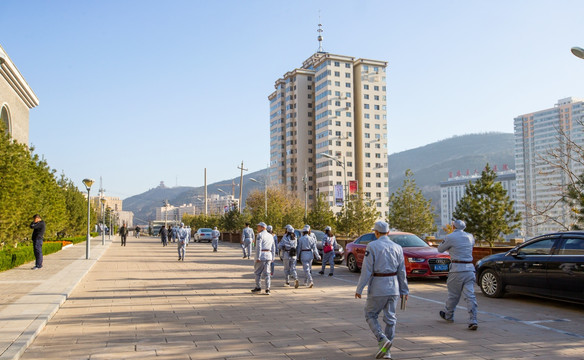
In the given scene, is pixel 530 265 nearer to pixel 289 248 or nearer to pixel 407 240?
pixel 407 240

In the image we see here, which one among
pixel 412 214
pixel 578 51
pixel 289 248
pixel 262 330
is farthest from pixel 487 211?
pixel 262 330

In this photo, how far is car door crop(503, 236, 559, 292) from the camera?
10.3m

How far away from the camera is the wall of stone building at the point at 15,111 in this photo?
28256mm

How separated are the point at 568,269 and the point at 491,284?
7.15 ft

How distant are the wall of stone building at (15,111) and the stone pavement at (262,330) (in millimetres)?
20779

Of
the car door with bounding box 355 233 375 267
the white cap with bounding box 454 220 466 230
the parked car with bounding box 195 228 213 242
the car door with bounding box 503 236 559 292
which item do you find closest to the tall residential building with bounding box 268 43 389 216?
the parked car with bounding box 195 228 213 242

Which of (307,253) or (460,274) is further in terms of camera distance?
(307,253)

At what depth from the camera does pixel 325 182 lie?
111875mm

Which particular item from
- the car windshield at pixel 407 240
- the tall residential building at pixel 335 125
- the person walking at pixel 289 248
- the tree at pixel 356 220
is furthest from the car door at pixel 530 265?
the tall residential building at pixel 335 125

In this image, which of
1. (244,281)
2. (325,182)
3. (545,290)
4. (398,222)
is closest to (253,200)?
(325,182)

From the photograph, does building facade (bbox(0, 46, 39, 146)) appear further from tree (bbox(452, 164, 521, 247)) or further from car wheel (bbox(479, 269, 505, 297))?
car wheel (bbox(479, 269, 505, 297))

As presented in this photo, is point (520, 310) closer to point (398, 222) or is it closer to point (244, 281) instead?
point (244, 281)

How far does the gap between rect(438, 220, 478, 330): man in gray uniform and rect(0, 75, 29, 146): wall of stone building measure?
27.4 meters

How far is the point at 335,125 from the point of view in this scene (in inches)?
4400
